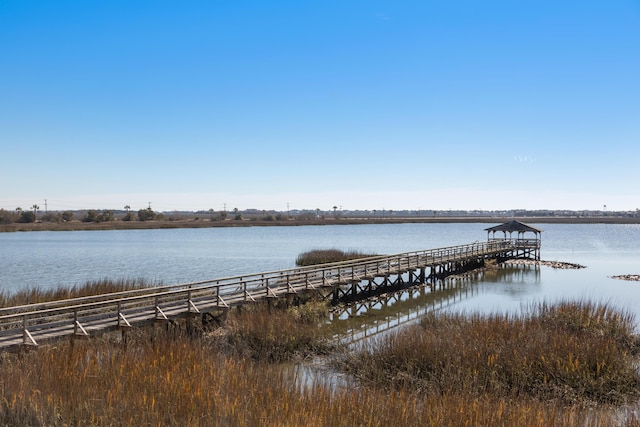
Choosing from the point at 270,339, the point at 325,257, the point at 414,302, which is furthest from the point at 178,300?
the point at 325,257

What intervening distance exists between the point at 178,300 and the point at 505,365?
11641 millimetres

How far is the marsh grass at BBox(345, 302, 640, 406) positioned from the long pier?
639 cm

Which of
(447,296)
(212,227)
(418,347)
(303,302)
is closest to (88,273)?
(303,302)

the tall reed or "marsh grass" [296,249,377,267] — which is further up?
the tall reed

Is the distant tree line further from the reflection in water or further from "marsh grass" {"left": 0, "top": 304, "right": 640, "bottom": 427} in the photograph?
"marsh grass" {"left": 0, "top": 304, "right": 640, "bottom": 427}

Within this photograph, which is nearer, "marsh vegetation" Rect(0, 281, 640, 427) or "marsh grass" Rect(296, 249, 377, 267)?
"marsh vegetation" Rect(0, 281, 640, 427)

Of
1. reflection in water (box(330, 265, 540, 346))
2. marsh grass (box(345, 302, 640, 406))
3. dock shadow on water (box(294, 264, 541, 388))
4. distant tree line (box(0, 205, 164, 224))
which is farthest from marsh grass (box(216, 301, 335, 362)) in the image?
distant tree line (box(0, 205, 164, 224))

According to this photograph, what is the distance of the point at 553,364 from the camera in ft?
39.5

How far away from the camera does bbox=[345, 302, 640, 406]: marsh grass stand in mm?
11117

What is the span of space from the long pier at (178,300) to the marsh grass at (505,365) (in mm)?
6394

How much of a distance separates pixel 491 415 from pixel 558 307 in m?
12.6

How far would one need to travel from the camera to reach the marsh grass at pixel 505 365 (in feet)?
36.5

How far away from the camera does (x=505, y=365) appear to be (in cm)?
1204

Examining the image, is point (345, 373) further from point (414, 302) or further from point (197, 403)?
point (414, 302)
